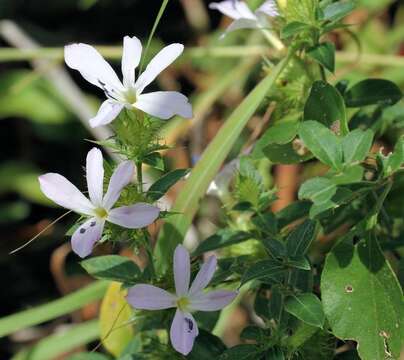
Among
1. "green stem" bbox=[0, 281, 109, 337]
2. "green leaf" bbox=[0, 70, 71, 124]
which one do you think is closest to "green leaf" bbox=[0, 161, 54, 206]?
"green leaf" bbox=[0, 70, 71, 124]

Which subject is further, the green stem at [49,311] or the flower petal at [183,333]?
the green stem at [49,311]

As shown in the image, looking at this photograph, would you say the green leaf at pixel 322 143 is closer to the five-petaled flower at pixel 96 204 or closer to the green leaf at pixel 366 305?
the green leaf at pixel 366 305

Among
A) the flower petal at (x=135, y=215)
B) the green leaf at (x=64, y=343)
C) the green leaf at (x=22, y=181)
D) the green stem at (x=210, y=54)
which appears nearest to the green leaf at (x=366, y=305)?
the flower petal at (x=135, y=215)

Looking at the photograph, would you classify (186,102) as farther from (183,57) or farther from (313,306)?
(183,57)

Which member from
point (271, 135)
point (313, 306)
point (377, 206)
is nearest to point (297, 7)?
point (271, 135)

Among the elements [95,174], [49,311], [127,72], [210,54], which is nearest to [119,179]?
[95,174]

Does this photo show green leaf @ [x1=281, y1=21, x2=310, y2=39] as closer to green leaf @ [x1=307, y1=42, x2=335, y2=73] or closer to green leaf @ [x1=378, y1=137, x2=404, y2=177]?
green leaf @ [x1=307, y1=42, x2=335, y2=73]
